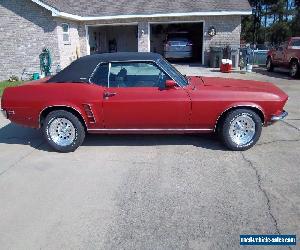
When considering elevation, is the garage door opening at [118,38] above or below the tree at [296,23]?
below

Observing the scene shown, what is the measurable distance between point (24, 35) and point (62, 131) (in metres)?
10.1

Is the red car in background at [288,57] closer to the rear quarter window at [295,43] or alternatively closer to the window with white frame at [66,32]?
the rear quarter window at [295,43]

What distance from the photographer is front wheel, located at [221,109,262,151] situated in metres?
4.84

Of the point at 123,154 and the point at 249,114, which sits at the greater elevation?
the point at 249,114

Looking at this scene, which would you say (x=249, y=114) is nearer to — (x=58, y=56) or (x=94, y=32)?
(x=58, y=56)

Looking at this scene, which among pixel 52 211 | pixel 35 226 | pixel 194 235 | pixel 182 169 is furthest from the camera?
pixel 182 169

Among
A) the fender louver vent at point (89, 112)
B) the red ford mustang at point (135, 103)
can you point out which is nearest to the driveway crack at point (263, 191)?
the red ford mustang at point (135, 103)

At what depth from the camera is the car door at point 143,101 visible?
15.9ft

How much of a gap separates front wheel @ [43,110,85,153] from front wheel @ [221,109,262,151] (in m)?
2.40

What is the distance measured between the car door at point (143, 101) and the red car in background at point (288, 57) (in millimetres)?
10361

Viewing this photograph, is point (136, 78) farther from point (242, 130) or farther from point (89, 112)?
point (242, 130)

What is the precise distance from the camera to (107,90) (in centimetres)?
493

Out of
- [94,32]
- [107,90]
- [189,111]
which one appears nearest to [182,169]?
[189,111]

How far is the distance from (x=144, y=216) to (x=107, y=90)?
7.69 ft
